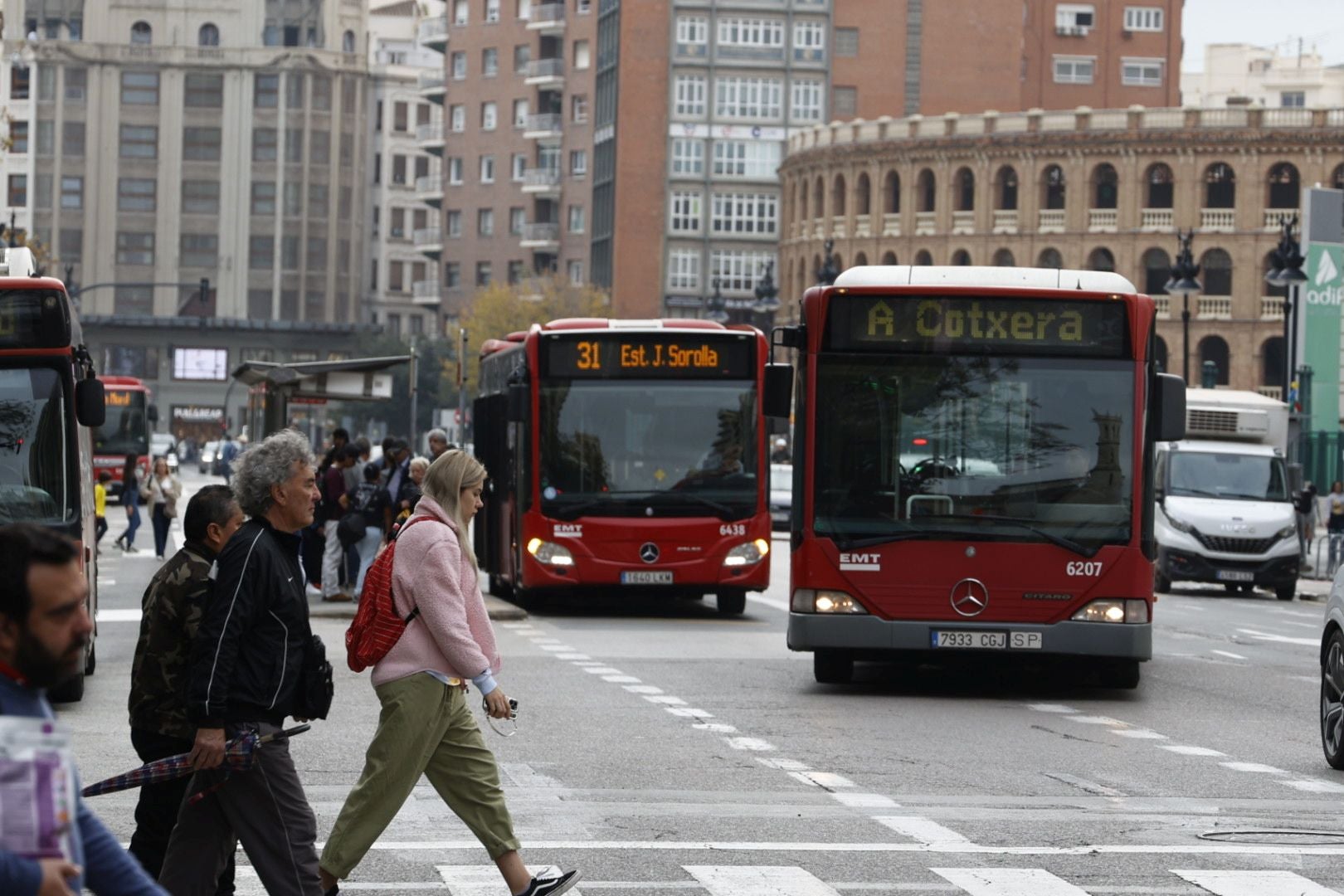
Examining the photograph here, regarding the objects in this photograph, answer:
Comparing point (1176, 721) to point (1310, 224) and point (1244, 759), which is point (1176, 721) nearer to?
point (1244, 759)

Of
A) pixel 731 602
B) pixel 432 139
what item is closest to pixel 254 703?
pixel 731 602

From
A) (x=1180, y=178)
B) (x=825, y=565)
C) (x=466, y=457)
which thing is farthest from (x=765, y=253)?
(x=466, y=457)

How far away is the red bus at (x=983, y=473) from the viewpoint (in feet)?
56.2

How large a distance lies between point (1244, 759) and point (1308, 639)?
44.4ft

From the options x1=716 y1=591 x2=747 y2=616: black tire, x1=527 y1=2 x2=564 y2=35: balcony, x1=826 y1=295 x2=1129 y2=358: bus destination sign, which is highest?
x1=527 y1=2 x2=564 y2=35: balcony

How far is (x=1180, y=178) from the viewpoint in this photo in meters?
99.6

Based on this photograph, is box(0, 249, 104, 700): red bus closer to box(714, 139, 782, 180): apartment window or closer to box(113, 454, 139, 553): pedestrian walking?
box(113, 454, 139, 553): pedestrian walking

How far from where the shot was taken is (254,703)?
24.3 feet

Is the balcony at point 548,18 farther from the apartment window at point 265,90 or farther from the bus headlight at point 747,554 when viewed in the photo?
the bus headlight at point 747,554

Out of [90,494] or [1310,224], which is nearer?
[90,494]

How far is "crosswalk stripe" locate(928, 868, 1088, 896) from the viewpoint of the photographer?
904cm

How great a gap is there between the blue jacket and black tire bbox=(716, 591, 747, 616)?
74.1ft

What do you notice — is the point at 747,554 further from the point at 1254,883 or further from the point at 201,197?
the point at 201,197

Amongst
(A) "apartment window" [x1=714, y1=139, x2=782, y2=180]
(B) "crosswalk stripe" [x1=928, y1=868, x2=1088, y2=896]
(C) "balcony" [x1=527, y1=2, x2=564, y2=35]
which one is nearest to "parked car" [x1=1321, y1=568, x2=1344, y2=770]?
(B) "crosswalk stripe" [x1=928, y1=868, x2=1088, y2=896]
